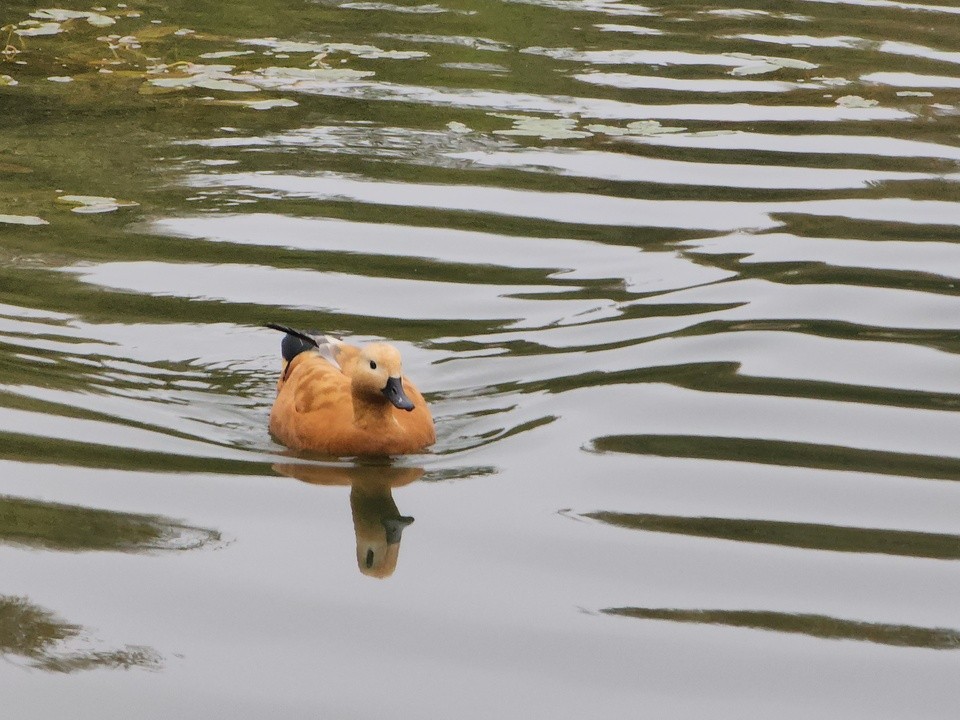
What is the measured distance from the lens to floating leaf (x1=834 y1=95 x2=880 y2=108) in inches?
439

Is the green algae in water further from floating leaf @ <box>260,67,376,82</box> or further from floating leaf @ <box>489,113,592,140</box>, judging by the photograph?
floating leaf @ <box>260,67,376,82</box>

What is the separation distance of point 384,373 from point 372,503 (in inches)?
21.4

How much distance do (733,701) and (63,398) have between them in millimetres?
3365

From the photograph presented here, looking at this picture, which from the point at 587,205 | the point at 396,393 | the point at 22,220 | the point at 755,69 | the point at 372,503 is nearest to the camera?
the point at 372,503

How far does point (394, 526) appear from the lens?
5672 mm

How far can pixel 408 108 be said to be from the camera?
36.6 ft

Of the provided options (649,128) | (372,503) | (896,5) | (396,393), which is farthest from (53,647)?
(896,5)

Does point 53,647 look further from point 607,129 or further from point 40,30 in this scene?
point 40,30

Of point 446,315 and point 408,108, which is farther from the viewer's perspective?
point 408,108

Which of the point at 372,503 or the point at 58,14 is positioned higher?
the point at 58,14

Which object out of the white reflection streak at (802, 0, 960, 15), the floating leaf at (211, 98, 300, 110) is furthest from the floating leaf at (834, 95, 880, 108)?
the floating leaf at (211, 98, 300, 110)

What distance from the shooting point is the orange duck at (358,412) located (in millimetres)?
6242

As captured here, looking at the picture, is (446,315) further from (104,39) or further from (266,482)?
(104,39)

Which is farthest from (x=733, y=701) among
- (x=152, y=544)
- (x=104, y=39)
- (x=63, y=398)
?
(x=104, y=39)
